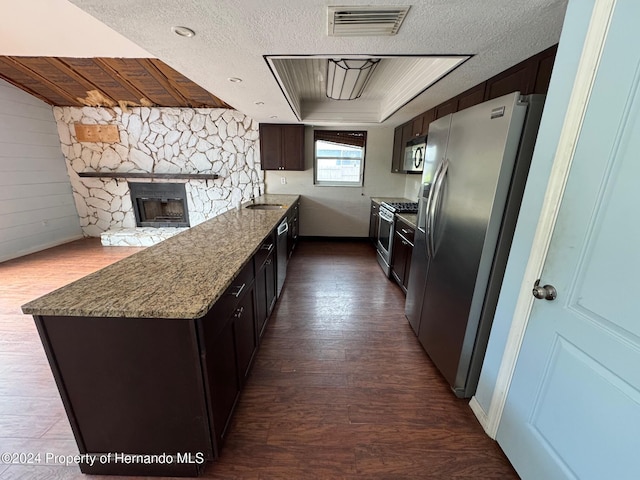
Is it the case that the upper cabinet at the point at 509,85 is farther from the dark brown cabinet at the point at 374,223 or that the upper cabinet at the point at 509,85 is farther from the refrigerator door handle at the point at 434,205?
the dark brown cabinet at the point at 374,223

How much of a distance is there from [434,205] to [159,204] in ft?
17.4

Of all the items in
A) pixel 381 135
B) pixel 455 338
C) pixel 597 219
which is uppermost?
pixel 381 135

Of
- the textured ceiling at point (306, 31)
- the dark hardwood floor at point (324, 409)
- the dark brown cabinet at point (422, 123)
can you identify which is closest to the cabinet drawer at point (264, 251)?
the dark hardwood floor at point (324, 409)

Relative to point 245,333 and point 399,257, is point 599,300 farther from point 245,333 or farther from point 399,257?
point 399,257

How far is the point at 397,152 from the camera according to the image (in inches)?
176

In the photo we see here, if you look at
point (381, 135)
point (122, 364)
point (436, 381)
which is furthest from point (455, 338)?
point (381, 135)

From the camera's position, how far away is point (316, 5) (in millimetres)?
1259

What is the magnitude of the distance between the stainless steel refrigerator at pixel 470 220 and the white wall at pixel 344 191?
9.76ft

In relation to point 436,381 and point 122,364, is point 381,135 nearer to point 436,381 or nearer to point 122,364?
point 436,381

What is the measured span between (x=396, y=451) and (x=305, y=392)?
24.2 inches

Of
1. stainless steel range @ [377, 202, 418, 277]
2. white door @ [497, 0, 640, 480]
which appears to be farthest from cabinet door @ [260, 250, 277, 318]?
white door @ [497, 0, 640, 480]

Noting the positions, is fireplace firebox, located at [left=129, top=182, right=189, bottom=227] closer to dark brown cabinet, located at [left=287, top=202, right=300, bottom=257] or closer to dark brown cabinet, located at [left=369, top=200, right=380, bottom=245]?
dark brown cabinet, located at [left=287, top=202, right=300, bottom=257]

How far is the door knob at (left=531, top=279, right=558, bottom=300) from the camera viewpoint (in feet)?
3.48

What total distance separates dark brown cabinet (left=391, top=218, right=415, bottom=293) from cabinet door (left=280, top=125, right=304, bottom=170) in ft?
7.63
